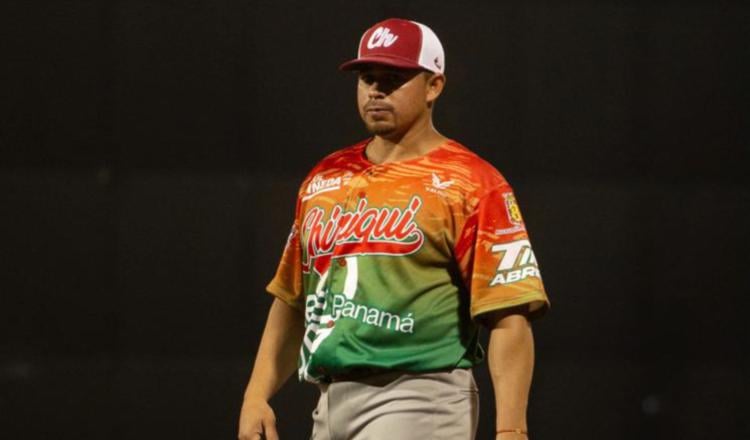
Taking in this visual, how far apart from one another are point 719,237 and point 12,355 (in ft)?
7.65

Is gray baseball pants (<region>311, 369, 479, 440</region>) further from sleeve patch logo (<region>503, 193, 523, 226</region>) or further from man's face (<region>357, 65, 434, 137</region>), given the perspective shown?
man's face (<region>357, 65, 434, 137</region>)

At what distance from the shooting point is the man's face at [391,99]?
288 centimetres

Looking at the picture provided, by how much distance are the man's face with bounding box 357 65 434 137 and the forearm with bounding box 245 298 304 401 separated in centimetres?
49

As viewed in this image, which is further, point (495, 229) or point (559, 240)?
point (559, 240)

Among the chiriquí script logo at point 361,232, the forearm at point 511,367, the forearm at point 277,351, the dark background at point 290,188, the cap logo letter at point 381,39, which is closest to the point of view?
the forearm at point 511,367

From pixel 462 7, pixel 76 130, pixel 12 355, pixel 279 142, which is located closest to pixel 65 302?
pixel 12 355

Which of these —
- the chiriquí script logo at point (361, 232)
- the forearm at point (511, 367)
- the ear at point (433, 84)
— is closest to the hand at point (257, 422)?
the chiriquí script logo at point (361, 232)

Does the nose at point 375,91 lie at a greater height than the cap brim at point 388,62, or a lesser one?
lesser

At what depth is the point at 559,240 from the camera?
4.44 m

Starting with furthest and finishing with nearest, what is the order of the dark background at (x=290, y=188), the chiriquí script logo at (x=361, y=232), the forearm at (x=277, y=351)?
the dark background at (x=290, y=188) < the forearm at (x=277, y=351) < the chiriquí script logo at (x=361, y=232)

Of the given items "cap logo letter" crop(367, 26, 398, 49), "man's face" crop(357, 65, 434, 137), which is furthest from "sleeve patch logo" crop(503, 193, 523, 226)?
"cap logo letter" crop(367, 26, 398, 49)

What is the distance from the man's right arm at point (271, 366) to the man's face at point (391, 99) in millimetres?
489

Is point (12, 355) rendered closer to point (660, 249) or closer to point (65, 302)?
point (65, 302)

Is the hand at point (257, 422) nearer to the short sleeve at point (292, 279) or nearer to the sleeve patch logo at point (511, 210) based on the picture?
the short sleeve at point (292, 279)
